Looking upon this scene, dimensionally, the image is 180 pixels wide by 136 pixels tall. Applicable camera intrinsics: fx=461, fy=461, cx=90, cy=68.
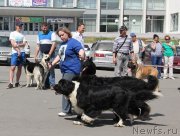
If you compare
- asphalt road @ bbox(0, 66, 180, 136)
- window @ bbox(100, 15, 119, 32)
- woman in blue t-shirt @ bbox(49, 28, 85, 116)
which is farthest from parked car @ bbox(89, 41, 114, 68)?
window @ bbox(100, 15, 119, 32)

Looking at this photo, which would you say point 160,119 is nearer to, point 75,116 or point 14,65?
point 75,116

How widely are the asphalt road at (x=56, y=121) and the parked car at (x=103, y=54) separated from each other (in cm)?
Result: 1091

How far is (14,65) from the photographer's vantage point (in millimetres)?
14023

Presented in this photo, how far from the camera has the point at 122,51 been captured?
40.0ft

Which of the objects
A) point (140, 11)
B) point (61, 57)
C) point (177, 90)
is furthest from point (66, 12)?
point (61, 57)

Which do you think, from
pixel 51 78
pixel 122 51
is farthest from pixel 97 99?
pixel 51 78

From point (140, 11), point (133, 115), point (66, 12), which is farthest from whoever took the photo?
point (140, 11)

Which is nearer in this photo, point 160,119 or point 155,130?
point 155,130

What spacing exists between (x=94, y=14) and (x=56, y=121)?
61353 mm

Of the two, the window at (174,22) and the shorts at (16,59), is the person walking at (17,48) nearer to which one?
the shorts at (16,59)

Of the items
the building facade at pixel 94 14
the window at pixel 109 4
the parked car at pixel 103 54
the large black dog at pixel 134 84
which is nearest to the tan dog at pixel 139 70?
the large black dog at pixel 134 84

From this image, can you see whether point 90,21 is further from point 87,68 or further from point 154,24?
point 87,68

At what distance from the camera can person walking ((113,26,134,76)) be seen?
12.0 m

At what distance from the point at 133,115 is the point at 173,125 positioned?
781mm
